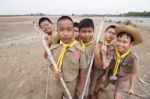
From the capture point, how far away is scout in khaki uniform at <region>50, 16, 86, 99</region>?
321 cm

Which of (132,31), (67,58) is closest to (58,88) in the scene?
(67,58)

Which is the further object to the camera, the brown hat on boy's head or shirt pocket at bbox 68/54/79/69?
the brown hat on boy's head

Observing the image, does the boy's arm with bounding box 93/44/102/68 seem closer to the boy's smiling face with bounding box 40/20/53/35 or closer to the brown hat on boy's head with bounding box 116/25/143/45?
the brown hat on boy's head with bounding box 116/25/143/45

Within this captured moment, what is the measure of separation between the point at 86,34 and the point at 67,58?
24.5 inches

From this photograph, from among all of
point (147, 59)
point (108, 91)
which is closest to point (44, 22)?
point (108, 91)

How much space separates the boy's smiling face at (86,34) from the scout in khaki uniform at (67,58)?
0.39m

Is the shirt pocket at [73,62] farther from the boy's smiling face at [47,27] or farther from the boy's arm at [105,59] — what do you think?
the boy's smiling face at [47,27]

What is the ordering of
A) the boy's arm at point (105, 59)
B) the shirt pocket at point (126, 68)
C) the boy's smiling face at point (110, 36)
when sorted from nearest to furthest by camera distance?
the boy's arm at point (105, 59) → the shirt pocket at point (126, 68) → the boy's smiling face at point (110, 36)

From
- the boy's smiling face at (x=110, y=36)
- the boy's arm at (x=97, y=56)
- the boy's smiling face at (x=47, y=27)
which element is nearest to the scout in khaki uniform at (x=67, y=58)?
the boy's arm at (x=97, y=56)

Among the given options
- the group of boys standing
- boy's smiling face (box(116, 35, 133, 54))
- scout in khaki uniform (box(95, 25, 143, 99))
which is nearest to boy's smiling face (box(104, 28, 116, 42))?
the group of boys standing

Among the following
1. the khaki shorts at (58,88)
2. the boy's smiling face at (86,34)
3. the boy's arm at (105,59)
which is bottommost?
the khaki shorts at (58,88)

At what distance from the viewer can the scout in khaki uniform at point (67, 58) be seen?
3205mm

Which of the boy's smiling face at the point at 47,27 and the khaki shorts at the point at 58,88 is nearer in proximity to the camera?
the khaki shorts at the point at 58,88

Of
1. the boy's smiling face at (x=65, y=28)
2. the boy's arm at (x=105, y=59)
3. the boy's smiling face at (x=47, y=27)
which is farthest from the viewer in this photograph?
the boy's smiling face at (x=47, y=27)
